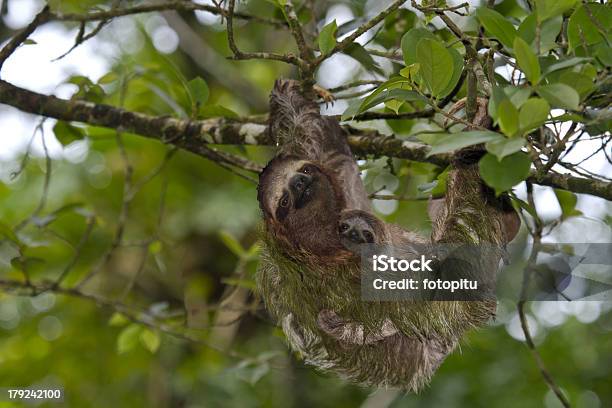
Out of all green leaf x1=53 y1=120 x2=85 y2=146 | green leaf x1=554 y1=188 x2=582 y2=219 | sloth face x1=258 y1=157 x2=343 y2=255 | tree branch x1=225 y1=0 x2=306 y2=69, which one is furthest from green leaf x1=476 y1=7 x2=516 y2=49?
green leaf x1=53 y1=120 x2=85 y2=146

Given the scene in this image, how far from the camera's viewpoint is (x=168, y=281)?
38.4 feet

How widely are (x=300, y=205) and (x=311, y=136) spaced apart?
652mm

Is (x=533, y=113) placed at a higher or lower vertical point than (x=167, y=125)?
higher

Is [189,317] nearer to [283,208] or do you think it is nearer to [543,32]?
[283,208]

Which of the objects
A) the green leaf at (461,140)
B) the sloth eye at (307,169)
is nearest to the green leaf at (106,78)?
the sloth eye at (307,169)

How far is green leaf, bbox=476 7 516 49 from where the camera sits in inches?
101

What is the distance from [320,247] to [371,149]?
0.85 metres

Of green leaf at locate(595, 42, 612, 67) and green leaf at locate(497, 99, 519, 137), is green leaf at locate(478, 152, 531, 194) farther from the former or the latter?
green leaf at locate(595, 42, 612, 67)

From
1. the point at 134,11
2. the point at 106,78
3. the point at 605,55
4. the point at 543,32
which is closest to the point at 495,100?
the point at 543,32

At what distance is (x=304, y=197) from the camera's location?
5020 mm

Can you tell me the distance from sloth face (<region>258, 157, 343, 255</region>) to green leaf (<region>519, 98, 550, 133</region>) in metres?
2.72

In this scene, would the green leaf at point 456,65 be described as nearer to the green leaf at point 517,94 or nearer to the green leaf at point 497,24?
the green leaf at point 497,24

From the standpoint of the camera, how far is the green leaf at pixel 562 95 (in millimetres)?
2258

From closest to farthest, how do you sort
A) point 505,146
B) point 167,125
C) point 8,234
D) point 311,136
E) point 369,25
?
point 505,146, point 369,25, point 8,234, point 167,125, point 311,136
